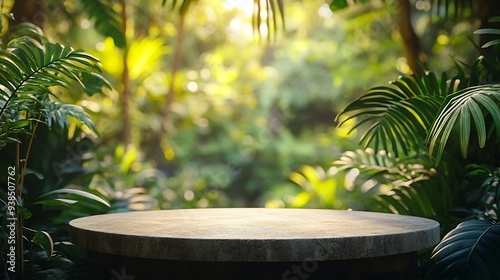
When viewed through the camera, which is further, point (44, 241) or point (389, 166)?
point (389, 166)

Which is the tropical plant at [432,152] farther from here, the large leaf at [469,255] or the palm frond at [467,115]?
the palm frond at [467,115]

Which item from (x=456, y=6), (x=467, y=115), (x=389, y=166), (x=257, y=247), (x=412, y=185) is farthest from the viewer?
(x=456, y=6)

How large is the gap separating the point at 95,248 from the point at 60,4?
3.98m

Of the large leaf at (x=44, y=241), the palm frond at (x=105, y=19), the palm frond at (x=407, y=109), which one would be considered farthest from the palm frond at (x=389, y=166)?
the palm frond at (x=105, y=19)

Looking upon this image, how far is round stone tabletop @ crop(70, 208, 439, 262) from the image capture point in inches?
80.9

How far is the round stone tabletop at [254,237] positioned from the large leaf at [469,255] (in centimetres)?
16

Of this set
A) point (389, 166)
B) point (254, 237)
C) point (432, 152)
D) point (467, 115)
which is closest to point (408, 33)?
point (389, 166)

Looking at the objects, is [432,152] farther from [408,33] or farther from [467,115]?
[408,33]

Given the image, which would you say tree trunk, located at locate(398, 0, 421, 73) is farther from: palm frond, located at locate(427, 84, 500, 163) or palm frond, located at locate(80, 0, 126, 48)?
palm frond, located at locate(427, 84, 500, 163)

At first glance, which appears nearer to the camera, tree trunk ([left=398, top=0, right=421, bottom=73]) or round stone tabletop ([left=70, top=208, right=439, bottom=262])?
round stone tabletop ([left=70, top=208, right=439, bottom=262])

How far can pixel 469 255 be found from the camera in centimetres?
255

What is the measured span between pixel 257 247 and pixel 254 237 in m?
0.06

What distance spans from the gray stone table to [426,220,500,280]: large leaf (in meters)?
0.13

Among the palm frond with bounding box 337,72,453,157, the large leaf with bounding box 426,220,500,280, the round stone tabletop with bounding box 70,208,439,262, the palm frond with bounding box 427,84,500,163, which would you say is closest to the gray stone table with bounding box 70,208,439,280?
the round stone tabletop with bounding box 70,208,439,262
